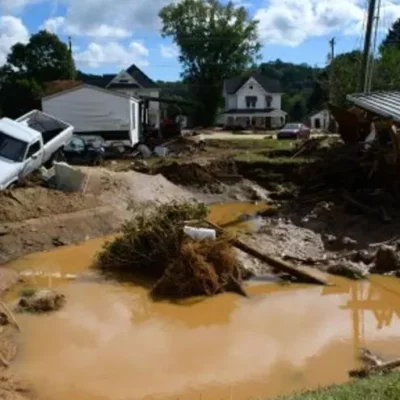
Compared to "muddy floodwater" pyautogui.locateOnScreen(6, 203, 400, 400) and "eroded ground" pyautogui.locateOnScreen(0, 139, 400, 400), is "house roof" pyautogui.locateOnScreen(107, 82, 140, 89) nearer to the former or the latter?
"eroded ground" pyautogui.locateOnScreen(0, 139, 400, 400)

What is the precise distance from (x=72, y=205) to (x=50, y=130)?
5.42 m

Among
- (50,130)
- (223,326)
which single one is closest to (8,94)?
(50,130)

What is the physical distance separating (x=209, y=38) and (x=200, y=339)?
68.0m

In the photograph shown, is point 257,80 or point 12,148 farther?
point 257,80

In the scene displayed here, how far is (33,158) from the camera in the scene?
21.5 metres

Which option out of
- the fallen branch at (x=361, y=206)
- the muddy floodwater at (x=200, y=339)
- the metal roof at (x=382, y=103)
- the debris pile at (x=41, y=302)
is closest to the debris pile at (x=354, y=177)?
the fallen branch at (x=361, y=206)

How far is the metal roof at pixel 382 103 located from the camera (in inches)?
837

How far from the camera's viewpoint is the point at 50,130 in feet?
79.9

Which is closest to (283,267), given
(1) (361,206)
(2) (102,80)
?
(1) (361,206)

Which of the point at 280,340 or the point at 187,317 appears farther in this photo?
the point at 187,317

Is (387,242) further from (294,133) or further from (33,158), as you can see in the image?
(294,133)

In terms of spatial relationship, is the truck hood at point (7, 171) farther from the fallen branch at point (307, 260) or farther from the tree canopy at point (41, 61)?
the tree canopy at point (41, 61)

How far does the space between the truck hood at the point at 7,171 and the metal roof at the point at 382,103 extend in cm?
1136

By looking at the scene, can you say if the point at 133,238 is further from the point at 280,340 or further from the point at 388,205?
the point at 388,205
